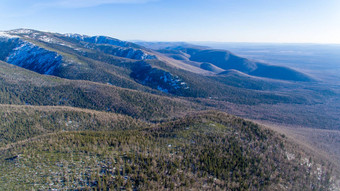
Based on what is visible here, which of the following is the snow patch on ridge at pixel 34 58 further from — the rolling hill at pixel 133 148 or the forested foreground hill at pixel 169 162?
the forested foreground hill at pixel 169 162

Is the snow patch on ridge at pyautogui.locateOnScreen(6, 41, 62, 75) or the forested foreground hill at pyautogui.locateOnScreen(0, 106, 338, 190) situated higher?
the snow patch on ridge at pyautogui.locateOnScreen(6, 41, 62, 75)

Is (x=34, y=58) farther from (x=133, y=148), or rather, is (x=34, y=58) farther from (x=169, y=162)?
(x=169, y=162)

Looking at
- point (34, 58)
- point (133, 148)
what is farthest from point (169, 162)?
point (34, 58)

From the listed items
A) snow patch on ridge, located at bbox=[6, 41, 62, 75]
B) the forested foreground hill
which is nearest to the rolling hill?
the forested foreground hill

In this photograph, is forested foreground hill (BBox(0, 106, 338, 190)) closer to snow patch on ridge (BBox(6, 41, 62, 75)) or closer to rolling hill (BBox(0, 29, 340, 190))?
rolling hill (BBox(0, 29, 340, 190))

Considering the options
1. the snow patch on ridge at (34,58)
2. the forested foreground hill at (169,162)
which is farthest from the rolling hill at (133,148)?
the snow patch on ridge at (34,58)

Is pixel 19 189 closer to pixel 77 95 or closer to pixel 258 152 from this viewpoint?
pixel 258 152

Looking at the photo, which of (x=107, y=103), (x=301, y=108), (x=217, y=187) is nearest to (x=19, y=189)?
(x=217, y=187)

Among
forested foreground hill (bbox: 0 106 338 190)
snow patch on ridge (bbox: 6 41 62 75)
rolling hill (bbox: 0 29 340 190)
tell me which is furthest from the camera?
snow patch on ridge (bbox: 6 41 62 75)
